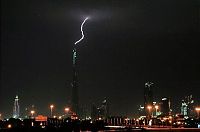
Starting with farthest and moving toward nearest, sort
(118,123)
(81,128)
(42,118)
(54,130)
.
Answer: (118,123) → (42,118) → (81,128) → (54,130)

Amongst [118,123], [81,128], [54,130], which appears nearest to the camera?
[54,130]

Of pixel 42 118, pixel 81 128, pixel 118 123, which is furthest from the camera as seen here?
pixel 118 123

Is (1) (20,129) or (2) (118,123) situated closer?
(1) (20,129)

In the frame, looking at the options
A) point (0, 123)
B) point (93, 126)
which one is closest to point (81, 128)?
point (93, 126)

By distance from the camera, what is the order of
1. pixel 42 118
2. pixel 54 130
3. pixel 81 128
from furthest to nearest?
pixel 42 118 → pixel 81 128 → pixel 54 130

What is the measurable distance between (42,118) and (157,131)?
21964 millimetres

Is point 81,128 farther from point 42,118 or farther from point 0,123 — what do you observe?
point 0,123

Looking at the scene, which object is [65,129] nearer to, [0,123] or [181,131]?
[181,131]

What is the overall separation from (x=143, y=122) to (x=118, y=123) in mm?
4497

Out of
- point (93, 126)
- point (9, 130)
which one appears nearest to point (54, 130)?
point (9, 130)

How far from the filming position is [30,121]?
6844 cm

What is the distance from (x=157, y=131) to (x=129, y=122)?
28865 mm

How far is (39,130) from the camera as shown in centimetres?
5150

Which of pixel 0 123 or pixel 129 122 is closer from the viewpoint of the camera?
pixel 0 123
